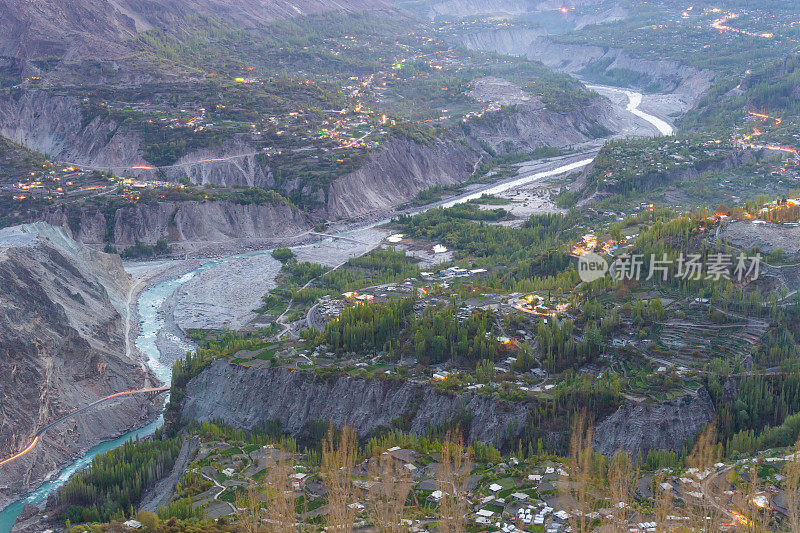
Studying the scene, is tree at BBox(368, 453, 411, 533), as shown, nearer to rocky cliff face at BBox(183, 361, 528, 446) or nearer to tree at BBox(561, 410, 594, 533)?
rocky cliff face at BBox(183, 361, 528, 446)

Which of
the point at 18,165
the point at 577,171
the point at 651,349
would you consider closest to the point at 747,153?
the point at 577,171

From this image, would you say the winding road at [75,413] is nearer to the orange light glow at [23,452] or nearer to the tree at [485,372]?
the orange light glow at [23,452]

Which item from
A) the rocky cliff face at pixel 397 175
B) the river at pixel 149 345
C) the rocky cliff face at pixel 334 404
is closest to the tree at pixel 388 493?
the rocky cliff face at pixel 334 404

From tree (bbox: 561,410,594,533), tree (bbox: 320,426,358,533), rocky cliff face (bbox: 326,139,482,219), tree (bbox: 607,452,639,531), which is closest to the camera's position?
tree (bbox: 607,452,639,531)

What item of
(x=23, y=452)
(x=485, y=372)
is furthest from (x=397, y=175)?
(x=23, y=452)

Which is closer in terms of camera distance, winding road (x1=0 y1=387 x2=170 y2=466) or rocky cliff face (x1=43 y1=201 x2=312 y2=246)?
winding road (x1=0 y1=387 x2=170 y2=466)

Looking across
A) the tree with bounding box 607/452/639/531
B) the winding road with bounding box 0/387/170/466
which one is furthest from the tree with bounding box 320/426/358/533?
the winding road with bounding box 0/387/170/466
